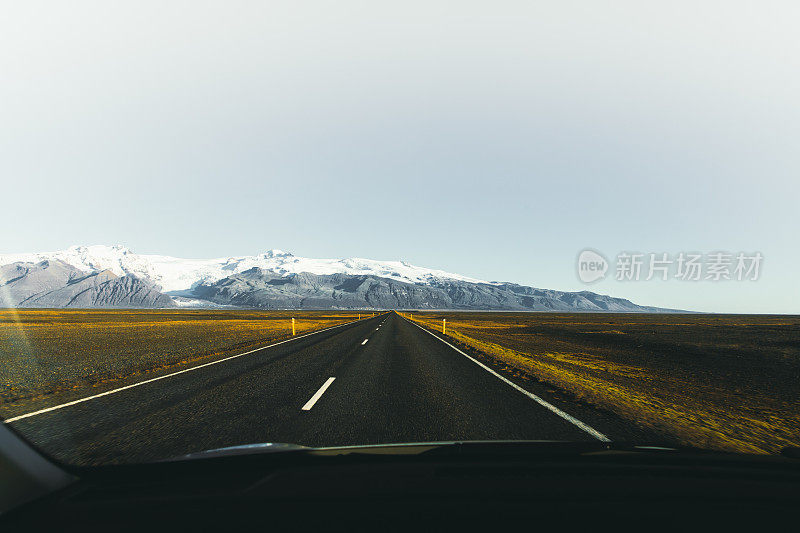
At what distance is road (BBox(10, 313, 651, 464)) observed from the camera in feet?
14.3

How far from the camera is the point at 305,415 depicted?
5.46 meters

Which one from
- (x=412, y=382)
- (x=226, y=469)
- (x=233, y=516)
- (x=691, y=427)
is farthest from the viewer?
(x=412, y=382)

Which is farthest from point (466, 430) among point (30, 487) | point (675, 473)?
point (30, 487)

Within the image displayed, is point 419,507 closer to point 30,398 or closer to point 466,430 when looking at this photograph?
point 466,430

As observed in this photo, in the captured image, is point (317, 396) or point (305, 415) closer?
point (305, 415)

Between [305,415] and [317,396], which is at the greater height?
[305,415]

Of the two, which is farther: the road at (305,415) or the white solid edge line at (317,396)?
the white solid edge line at (317,396)

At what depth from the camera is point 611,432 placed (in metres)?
4.83

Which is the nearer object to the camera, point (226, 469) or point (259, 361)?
point (226, 469)

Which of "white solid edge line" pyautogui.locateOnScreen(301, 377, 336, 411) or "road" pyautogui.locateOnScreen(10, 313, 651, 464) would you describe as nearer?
"road" pyautogui.locateOnScreen(10, 313, 651, 464)

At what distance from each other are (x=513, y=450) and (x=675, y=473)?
1.06 metres

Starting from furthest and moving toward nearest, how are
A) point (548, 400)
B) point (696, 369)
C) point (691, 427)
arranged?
1. point (696, 369)
2. point (548, 400)
3. point (691, 427)

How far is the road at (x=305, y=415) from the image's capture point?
435cm

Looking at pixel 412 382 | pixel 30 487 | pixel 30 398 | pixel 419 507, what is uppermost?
pixel 419 507
